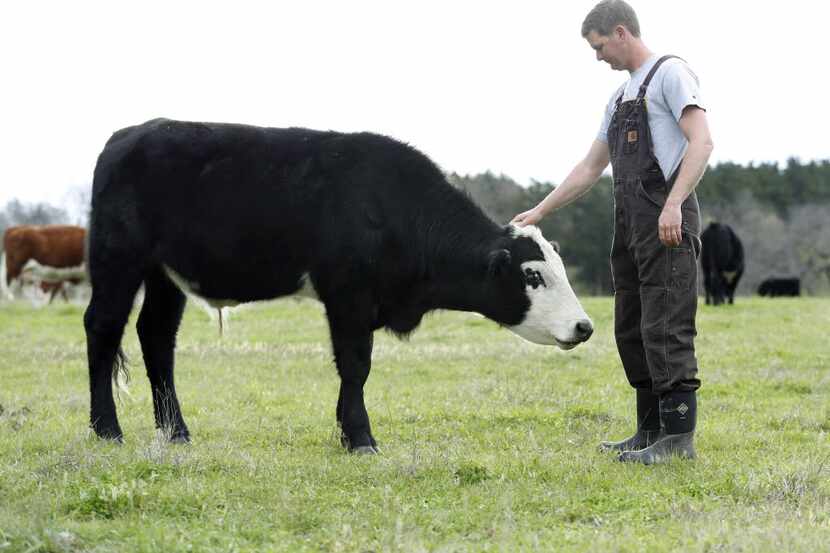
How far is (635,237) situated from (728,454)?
1649 mm

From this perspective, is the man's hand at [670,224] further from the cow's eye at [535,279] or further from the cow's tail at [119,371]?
the cow's tail at [119,371]

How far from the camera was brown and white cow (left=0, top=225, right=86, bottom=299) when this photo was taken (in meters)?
26.5

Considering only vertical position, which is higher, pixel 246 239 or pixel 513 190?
pixel 513 190

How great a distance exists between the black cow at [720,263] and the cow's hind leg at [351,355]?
18626 millimetres

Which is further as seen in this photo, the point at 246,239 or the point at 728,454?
the point at 246,239

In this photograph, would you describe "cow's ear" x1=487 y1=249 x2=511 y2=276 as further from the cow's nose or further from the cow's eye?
the cow's nose

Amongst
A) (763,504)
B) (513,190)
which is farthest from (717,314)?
(513,190)

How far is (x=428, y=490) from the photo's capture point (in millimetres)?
5508

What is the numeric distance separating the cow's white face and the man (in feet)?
1.93

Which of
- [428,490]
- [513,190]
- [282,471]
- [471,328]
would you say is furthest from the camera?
[513,190]

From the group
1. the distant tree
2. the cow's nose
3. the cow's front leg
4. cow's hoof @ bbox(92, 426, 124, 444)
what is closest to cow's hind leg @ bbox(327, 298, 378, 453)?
the cow's front leg

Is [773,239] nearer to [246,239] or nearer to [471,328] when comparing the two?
[471,328]

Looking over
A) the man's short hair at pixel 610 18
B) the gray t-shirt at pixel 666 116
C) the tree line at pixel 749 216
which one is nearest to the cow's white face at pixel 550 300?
the gray t-shirt at pixel 666 116

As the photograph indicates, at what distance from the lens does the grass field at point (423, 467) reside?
15.0 ft
